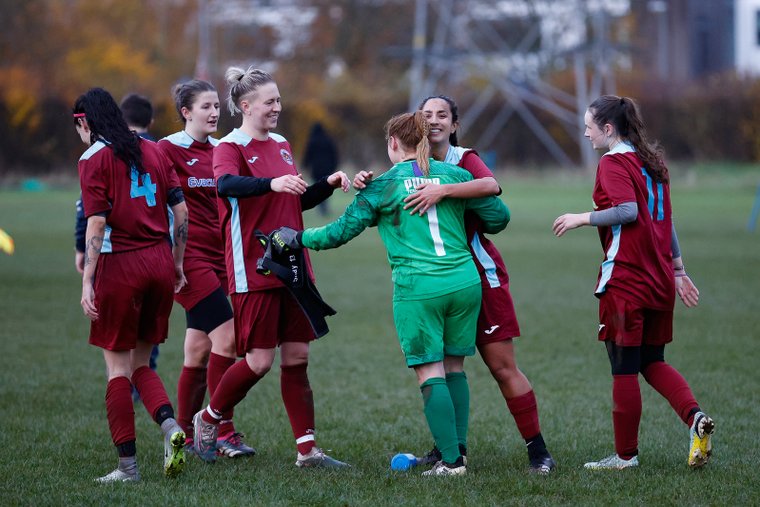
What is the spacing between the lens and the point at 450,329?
5.56 metres

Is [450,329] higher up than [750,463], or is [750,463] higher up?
[450,329]

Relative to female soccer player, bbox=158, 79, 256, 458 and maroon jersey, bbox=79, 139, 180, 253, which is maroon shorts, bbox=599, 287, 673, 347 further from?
maroon jersey, bbox=79, 139, 180, 253

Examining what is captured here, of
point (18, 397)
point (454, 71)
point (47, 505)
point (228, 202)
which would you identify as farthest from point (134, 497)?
point (454, 71)

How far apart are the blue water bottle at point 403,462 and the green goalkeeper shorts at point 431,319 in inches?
26.5

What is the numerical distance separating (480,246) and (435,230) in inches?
15.4

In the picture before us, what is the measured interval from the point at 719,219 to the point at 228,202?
20.0 metres

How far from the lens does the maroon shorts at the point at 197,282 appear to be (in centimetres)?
643

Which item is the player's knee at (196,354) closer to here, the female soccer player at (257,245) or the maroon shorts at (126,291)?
the female soccer player at (257,245)

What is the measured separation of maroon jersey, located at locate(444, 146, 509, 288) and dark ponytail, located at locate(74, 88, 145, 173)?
1.62 meters

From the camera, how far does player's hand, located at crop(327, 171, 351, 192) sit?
17.6ft

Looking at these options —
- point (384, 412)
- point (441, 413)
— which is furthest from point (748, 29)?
point (441, 413)

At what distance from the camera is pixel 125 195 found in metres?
5.55

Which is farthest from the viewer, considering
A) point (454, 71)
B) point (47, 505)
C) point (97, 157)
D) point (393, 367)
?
point (454, 71)

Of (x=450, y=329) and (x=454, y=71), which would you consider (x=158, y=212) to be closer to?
(x=450, y=329)
